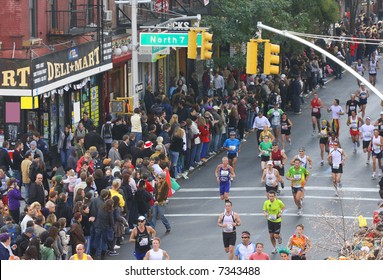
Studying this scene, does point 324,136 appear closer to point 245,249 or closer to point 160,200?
point 160,200

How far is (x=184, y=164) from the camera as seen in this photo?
3644 cm

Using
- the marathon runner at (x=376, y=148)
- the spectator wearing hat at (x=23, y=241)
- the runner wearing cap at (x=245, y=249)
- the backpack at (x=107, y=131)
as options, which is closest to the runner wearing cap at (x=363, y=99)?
the marathon runner at (x=376, y=148)

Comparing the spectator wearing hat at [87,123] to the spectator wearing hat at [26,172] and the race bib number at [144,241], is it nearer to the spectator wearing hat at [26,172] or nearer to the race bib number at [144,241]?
the spectator wearing hat at [26,172]

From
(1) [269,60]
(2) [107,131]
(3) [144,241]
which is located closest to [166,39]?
(2) [107,131]

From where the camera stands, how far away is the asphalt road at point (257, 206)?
2714 centimetres

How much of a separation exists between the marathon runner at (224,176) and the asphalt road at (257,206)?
1.25 ft

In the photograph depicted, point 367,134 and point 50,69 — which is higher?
point 50,69

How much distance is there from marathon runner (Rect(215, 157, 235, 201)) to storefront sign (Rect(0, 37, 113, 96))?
525 centimetres

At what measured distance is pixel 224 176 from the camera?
31516 mm

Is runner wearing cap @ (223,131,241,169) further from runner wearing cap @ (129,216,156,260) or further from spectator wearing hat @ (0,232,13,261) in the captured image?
spectator wearing hat @ (0,232,13,261)

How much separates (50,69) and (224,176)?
5.82m

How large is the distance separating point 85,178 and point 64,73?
7.93m

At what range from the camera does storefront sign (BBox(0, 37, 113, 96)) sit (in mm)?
32312

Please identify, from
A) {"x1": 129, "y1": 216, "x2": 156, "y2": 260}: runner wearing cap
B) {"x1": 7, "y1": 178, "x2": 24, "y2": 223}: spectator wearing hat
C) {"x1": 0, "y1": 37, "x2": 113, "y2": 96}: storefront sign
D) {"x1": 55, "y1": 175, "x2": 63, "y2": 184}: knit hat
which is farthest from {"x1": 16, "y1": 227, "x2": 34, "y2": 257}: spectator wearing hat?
{"x1": 0, "y1": 37, "x2": 113, "y2": 96}: storefront sign
